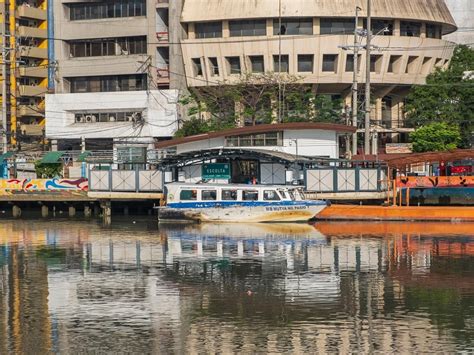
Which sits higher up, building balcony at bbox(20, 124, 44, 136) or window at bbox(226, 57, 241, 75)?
window at bbox(226, 57, 241, 75)

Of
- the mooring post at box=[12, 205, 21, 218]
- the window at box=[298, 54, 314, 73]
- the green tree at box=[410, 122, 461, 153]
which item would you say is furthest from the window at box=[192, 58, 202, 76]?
the mooring post at box=[12, 205, 21, 218]

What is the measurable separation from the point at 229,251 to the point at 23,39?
79.0m

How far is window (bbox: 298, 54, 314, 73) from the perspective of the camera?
111 meters

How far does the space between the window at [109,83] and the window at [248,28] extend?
10343mm

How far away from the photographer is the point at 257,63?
367ft

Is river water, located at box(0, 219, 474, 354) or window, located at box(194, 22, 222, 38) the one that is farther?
window, located at box(194, 22, 222, 38)

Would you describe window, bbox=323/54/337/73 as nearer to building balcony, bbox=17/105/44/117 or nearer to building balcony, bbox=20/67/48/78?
building balcony, bbox=20/67/48/78

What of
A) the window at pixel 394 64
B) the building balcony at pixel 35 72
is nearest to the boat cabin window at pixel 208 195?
the window at pixel 394 64

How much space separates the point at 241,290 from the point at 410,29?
252 ft

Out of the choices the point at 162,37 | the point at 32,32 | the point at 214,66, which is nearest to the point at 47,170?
the point at 162,37

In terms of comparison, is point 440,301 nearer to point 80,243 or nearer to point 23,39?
point 80,243

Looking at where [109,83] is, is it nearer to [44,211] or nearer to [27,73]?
[27,73]

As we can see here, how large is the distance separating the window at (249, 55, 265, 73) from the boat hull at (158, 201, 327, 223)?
145ft

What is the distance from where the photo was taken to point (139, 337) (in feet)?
112
